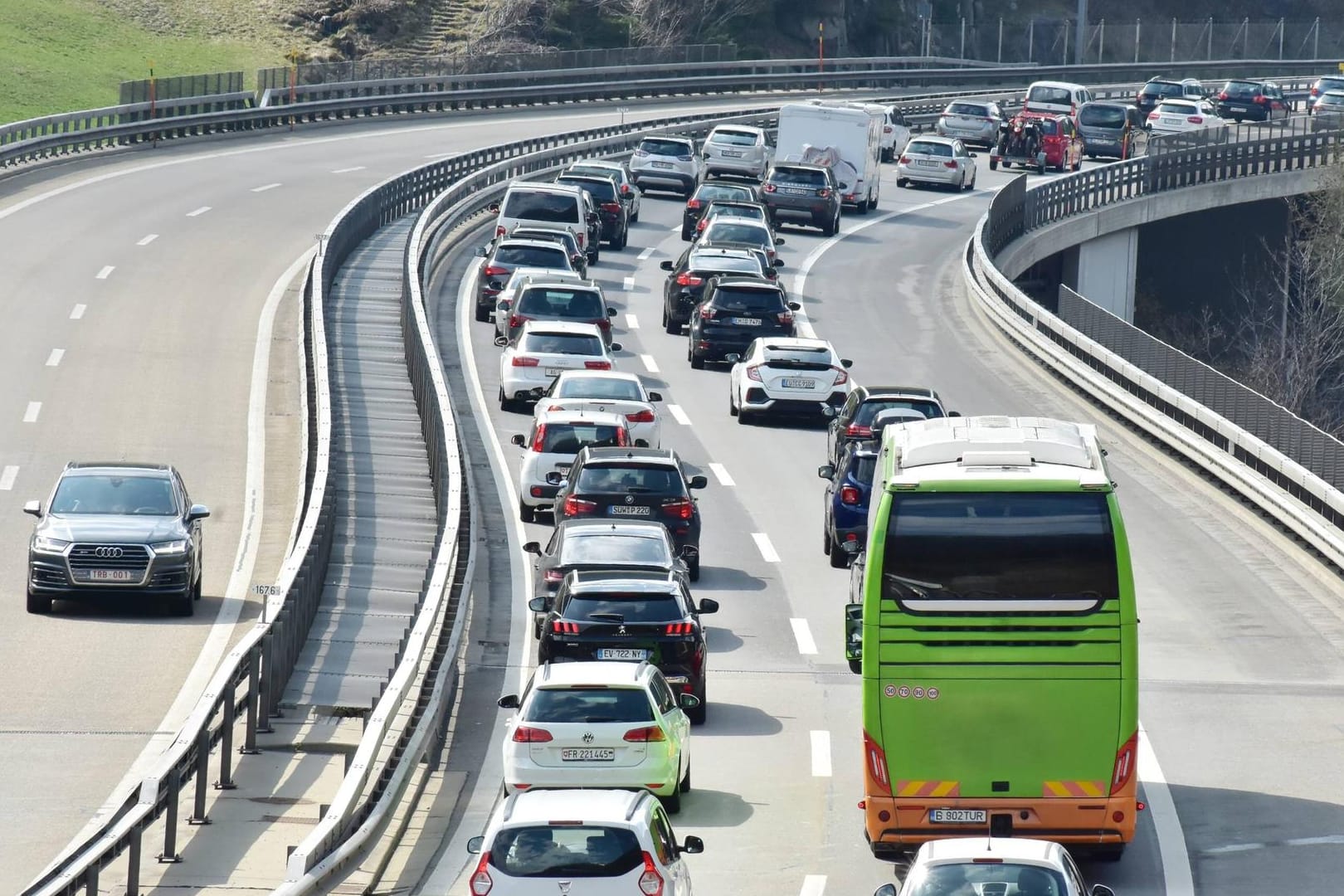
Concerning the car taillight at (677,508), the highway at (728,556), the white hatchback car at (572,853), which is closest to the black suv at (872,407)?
the highway at (728,556)

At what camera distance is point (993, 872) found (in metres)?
12.2

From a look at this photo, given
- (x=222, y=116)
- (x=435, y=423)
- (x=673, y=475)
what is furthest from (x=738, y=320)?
(x=222, y=116)

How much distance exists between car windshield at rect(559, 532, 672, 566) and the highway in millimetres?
1421

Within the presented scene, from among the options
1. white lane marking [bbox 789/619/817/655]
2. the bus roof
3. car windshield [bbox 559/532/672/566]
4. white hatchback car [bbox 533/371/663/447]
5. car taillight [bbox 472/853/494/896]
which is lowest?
white lane marking [bbox 789/619/817/655]

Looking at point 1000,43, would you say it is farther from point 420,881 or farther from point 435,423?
point 420,881

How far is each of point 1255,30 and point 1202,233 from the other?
176ft

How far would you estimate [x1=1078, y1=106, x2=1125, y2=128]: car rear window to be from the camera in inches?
3039

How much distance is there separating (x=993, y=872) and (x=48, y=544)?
14.0m

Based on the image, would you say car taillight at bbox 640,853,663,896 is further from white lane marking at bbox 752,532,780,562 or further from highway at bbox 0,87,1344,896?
white lane marking at bbox 752,532,780,562

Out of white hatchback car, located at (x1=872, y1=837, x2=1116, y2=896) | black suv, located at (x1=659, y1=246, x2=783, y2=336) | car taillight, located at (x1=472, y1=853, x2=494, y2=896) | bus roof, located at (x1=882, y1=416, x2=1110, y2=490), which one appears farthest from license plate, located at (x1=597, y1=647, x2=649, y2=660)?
black suv, located at (x1=659, y1=246, x2=783, y2=336)

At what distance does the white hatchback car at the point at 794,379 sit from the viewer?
34.9 meters

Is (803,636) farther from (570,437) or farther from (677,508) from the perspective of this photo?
(570,437)

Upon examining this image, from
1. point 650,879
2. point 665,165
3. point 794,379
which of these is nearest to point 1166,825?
point 650,879

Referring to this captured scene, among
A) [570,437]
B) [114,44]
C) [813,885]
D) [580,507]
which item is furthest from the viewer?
[114,44]
